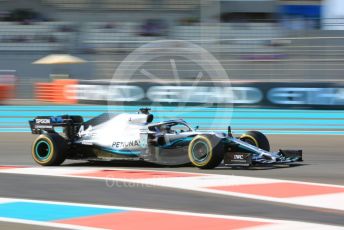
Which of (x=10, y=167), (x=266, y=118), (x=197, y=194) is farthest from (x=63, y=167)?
(x=266, y=118)

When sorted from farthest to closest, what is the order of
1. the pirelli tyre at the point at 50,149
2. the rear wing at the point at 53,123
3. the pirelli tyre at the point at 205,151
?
the rear wing at the point at 53,123 < the pirelli tyre at the point at 50,149 < the pirelli tyre at the point at 205,151

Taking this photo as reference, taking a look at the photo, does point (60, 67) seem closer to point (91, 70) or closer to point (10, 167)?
point (91, 70)

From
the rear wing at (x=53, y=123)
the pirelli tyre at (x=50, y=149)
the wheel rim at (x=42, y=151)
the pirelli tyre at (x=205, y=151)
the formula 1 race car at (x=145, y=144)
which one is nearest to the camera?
the pirelli tyre at (x=205, y=151)

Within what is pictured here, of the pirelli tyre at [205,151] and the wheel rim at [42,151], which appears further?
the wheel rim at [42,151]

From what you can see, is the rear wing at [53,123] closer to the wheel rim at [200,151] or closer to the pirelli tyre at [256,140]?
the wheel rim at [200,151]

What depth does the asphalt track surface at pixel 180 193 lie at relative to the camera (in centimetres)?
595

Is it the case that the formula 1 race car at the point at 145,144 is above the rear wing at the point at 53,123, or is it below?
below

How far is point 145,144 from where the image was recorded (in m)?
9.10

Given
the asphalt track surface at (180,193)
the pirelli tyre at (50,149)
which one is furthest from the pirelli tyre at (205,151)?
the pirelli tyre at (50,149)

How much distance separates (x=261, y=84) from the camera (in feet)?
56.5

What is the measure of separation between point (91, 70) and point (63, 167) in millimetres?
13267

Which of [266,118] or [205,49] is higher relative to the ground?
[205,49]

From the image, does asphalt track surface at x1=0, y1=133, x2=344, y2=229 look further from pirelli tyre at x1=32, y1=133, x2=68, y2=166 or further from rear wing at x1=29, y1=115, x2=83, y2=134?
rear wing at x1=29, y1=115, x2=83, y2=134

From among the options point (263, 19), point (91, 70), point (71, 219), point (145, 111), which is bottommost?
point (71, 219)
